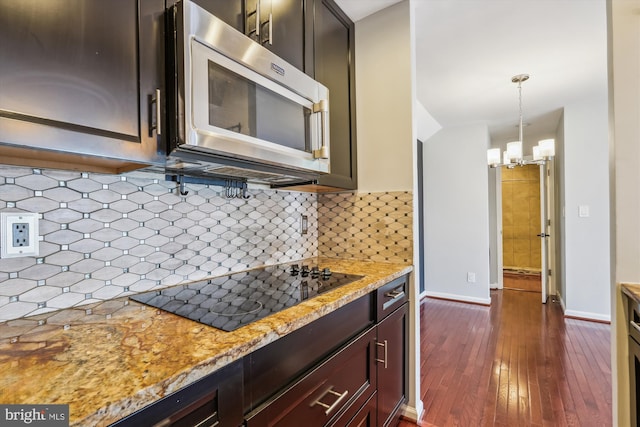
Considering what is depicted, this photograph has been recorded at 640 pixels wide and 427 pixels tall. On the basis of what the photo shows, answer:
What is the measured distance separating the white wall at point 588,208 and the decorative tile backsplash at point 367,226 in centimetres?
292

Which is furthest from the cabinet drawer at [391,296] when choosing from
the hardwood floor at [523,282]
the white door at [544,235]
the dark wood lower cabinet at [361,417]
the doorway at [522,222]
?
the doorway at [522,222]

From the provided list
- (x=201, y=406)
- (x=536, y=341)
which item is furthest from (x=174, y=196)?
(x=536, y=341)

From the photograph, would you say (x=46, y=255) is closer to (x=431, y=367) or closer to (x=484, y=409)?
(x=484, y=409)

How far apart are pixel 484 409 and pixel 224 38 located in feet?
7.75

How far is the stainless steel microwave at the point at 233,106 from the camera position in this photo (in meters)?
0.89

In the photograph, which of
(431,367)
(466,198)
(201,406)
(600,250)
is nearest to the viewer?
(201,406)

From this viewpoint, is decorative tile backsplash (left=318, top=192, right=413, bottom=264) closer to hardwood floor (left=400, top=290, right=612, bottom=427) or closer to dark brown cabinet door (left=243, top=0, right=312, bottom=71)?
dark brown cabinet door (left=243, top=0, right=312, bottom=71)

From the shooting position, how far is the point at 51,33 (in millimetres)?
690

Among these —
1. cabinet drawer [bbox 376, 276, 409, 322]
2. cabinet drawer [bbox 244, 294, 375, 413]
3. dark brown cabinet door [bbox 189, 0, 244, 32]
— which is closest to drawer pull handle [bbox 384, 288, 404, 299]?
cabinet drawer [bbox 376, 276, 409, 322]

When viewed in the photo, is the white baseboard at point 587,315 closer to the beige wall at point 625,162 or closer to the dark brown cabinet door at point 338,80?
the beige wall at point 625,162

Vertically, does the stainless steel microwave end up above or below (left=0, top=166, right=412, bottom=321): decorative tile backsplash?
above

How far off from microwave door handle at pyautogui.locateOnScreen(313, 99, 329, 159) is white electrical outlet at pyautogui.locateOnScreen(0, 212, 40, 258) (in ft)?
3.34

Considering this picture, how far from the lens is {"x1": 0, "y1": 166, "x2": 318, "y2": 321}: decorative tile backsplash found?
2.93 ft

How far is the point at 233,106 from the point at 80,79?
0.42m
